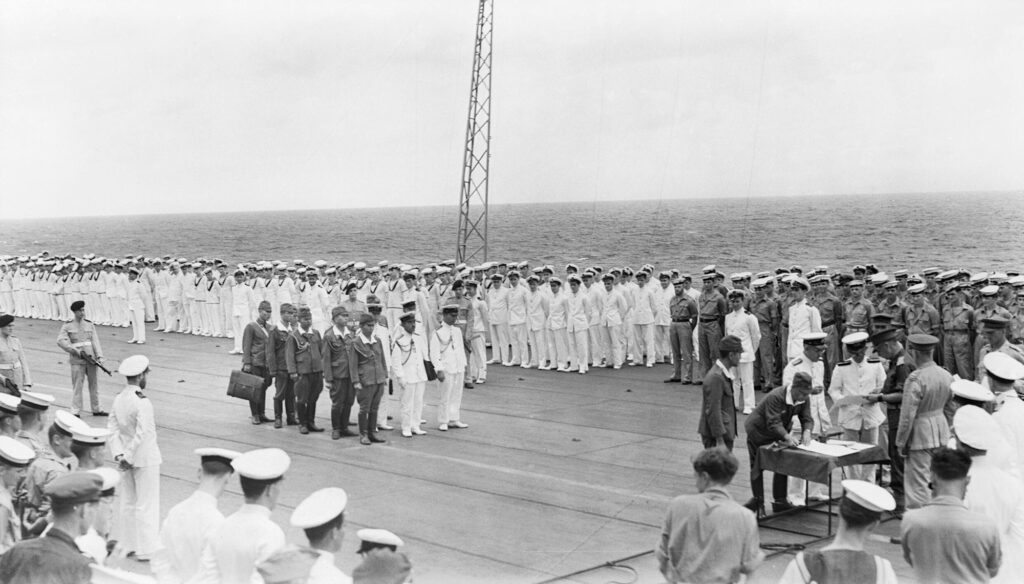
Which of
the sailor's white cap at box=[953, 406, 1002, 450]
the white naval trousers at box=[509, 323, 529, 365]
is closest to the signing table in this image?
the sailor's white cap at box=[953, 406, 1002, 450]

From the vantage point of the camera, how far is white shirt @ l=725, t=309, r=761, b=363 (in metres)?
15.1

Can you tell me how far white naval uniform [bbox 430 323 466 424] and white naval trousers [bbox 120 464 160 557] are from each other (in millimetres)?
5925

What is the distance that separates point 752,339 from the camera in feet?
50.1

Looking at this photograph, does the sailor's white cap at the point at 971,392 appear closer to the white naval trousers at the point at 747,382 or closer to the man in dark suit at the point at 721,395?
the man in dark suit at the point at 721,395

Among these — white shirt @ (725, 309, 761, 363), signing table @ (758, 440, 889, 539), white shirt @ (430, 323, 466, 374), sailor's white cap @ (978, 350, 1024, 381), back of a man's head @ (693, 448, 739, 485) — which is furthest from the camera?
white shirt @ (725, 309, 761, 363)

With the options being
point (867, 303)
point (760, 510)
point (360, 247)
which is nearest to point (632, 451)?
point (760, 510)

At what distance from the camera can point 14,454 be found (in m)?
5.82

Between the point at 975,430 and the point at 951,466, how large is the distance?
1151 millimetres

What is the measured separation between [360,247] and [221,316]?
8366cm

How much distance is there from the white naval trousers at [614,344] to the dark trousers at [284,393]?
8022mm

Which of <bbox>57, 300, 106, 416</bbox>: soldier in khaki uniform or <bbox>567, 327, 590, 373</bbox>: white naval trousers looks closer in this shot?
<bbox>57, 300, 106, 416</bbox>: soldier in khaki uniform

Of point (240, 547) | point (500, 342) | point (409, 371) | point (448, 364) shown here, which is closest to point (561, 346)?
point (500, 342)

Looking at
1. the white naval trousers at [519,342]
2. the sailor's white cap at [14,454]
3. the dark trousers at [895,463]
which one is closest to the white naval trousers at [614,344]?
the white naval trousers at [519,342]

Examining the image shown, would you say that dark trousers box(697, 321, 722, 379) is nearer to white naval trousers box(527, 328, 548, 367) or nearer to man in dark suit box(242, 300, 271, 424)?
white naval trousers box(527, 328, 548, 367)
